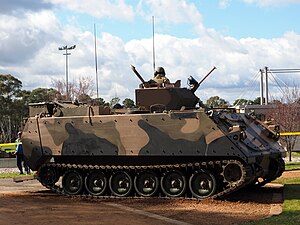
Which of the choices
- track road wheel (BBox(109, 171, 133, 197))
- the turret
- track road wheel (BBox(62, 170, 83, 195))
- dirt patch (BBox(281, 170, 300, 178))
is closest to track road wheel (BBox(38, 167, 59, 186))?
track road wheel (BBox(62, 170, 83, 195))

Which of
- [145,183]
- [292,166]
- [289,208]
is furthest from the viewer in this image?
[292,166]

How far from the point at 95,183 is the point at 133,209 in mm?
2571

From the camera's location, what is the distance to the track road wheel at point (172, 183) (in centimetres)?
1455

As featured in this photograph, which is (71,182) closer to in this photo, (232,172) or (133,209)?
(133,209)

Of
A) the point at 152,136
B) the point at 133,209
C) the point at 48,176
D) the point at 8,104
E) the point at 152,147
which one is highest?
the point at 8,104

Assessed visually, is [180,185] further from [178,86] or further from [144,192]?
[178,86]

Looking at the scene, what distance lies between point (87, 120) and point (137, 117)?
4.90 ft

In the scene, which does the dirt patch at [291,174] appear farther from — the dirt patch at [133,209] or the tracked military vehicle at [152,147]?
the tracked military vehicle at [152,147]

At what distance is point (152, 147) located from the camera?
1465 centimetres

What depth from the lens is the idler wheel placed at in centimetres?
1383

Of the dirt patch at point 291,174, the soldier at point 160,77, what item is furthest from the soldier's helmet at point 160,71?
the dirt patch at point 291,174

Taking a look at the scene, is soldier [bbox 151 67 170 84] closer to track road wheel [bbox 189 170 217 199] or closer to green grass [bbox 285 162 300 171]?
track road wheel [bbox 189 170 217 199]

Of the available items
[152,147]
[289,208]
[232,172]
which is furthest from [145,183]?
[289,208]

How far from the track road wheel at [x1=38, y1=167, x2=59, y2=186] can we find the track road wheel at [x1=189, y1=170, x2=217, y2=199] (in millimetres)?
4080
